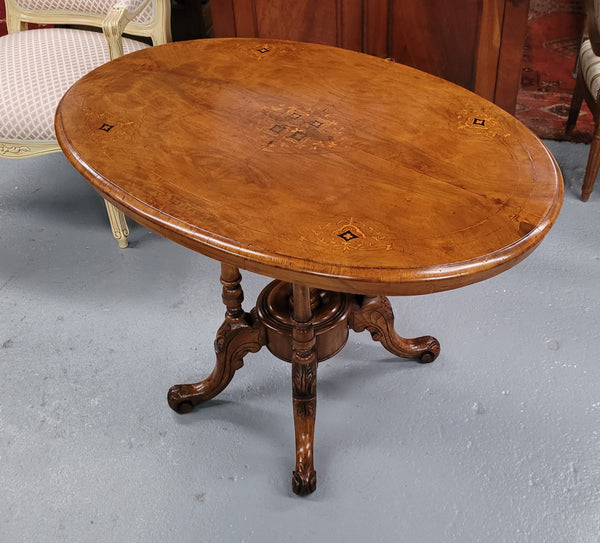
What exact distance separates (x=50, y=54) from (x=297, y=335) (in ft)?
4.93

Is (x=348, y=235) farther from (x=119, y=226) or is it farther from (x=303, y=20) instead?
(x=303, y=20)

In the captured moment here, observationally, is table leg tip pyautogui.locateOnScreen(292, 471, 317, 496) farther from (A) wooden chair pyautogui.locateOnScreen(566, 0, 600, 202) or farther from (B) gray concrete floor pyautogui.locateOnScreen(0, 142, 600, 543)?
(A) wooden chair pyautogui.locateOnScreen(566, 0, 600, 202)

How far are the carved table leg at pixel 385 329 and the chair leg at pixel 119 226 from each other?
1041mm

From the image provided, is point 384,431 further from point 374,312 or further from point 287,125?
point 287,125

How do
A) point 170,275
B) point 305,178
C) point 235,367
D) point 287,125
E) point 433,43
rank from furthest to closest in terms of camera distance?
point 433,43, point 170,275, point 235,367, point 287,125, point 305,178

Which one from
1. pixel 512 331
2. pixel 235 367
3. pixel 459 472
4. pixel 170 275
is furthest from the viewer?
pixel 170 275

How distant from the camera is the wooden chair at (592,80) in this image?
2.43 metres

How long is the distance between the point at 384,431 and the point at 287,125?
34.2 inches

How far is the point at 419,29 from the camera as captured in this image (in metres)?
2.54

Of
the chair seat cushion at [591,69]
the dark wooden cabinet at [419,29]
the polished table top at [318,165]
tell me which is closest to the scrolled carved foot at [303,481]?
the polished table top at [318,165]

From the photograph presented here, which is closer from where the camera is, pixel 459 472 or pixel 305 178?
pixel 305 178

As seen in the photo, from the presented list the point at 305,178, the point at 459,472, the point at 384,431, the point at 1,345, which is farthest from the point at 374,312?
the point at 1,345

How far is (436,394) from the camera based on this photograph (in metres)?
1.94

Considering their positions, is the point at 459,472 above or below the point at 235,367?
below
